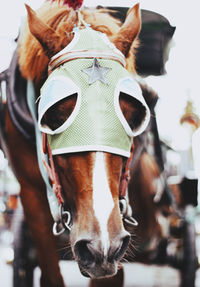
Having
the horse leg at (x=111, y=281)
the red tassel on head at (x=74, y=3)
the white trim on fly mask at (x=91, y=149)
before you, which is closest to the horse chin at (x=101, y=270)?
the white trim on fly mask at (x=91, y=149)

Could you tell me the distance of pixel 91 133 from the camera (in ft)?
3.97

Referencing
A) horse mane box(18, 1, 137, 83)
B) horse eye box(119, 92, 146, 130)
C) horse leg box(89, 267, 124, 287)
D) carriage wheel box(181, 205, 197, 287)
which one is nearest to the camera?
horse eye box(119, 92, 146, 130)

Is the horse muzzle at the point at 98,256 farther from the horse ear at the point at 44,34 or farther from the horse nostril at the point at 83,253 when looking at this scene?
the horse ear at the point at 44,34

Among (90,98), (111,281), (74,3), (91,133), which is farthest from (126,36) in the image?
(111,281)

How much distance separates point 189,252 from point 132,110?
160cm

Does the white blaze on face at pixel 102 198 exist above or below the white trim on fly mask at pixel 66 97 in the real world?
below

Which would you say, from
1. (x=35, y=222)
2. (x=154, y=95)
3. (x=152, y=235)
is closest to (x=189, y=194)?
(x=152, y=235)

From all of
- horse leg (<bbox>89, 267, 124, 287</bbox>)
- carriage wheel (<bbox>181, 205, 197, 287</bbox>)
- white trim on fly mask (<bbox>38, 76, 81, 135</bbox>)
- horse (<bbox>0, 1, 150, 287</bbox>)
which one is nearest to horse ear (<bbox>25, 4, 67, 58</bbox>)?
horse (<bbox>0, 1, 150, 287</bbox>)

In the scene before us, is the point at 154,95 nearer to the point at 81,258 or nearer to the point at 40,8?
the point at 40,8

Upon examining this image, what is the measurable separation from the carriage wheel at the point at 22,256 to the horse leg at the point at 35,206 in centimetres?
36

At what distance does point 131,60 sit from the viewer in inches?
65.8

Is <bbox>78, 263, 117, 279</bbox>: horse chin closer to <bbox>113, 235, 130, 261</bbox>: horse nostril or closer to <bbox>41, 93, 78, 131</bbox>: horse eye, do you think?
<bbox>113, 235, 130, 261</bbox>: horse nostril

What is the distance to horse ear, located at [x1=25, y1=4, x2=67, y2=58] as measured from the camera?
1.43 metres

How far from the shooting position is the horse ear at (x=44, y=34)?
1.43 meters
